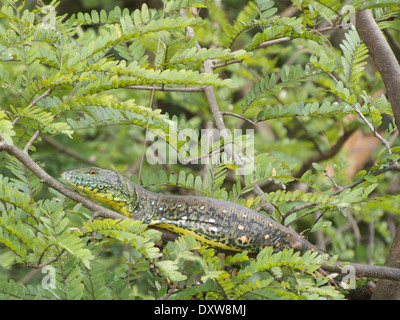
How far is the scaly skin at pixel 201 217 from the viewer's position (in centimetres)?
257

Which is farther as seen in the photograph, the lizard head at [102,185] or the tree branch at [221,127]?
the tree branch at [221,127]

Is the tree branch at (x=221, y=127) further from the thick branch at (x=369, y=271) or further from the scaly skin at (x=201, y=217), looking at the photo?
the thick branch at (x=369, y=271)

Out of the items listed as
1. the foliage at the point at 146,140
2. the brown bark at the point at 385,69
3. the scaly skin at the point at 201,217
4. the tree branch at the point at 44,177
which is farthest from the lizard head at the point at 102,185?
the brown bark at the point at 385,69

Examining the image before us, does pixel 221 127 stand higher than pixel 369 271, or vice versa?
pixel 221 127

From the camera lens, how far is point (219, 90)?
557 centimetres

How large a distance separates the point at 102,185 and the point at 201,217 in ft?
1.76

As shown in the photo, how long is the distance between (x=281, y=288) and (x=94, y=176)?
45.7 inches

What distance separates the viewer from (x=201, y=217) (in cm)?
264

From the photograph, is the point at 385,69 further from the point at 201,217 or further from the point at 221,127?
the point at 201,217

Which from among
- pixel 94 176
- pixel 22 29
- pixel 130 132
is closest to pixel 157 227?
pixel 94 176

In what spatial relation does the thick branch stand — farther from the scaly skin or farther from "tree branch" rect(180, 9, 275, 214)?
"tree branch" rect(180, 9, 275, 214)

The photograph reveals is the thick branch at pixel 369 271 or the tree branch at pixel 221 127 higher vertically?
the tree branch at pixel 221 127

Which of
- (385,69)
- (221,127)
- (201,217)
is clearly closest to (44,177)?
(201,217)
